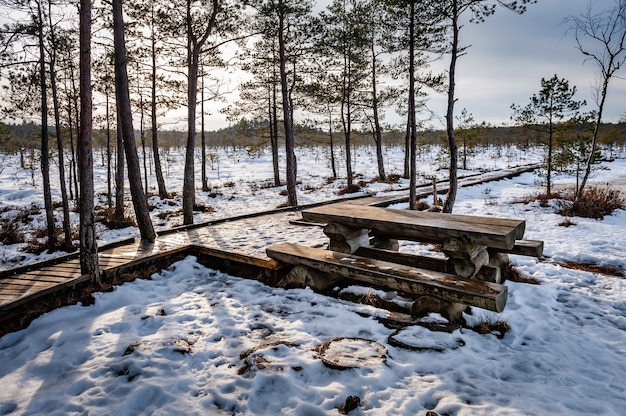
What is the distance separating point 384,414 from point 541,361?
1819 millimetres

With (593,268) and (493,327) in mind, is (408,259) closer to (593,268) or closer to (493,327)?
(493,327)

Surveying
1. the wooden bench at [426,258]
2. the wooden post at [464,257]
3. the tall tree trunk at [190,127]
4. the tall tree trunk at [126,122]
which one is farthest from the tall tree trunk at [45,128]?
the wooden post at [464,257]

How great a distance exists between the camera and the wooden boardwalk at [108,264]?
4191mm

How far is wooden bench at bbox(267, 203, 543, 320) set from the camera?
350 centimetres

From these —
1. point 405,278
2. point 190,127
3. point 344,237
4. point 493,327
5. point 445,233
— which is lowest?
point 493,327

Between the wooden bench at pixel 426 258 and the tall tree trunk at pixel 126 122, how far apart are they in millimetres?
3489

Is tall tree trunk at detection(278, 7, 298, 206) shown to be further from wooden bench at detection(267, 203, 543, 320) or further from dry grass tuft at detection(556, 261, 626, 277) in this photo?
dry grass tuft at detection(556, 261, 626, 277)

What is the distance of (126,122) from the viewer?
6.60m

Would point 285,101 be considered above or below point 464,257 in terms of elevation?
above

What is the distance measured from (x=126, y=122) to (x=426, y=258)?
20.8 ft

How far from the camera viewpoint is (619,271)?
554 cm

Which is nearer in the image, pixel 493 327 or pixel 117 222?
pixel 493 327

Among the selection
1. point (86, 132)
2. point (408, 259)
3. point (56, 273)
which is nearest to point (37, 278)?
point (56, 273)

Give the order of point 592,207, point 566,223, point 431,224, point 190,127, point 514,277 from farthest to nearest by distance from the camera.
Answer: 1. point 592,207
2. point 190,127
3. point 566,223
4. point 514,277
5. point 431,224
